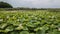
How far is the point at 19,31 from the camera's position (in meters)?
2.20

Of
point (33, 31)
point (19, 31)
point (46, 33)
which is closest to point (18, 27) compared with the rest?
point (19, 31)

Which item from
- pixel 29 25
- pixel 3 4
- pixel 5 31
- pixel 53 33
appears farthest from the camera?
pixel 3 4

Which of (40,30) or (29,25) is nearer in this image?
(40,30)

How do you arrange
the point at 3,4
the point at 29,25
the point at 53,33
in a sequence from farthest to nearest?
the point at 3,4, the point at 29,25, the point at 53,33

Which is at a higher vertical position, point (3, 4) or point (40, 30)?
point (40, 30)

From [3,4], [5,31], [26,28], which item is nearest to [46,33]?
[26,28]

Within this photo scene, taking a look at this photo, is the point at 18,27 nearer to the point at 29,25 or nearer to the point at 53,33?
the point at 29,25

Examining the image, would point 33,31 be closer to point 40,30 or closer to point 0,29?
point 40,30

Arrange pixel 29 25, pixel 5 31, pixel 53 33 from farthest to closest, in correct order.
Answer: pixel 29 25, pixel 5 31, pixel 53 33

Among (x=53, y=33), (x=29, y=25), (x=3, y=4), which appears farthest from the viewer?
(x=3, y=4)

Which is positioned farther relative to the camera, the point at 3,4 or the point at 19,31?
the point at 3,4

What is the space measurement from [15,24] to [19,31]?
23 cm

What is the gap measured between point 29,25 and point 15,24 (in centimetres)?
21

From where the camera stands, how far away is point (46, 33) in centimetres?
210
